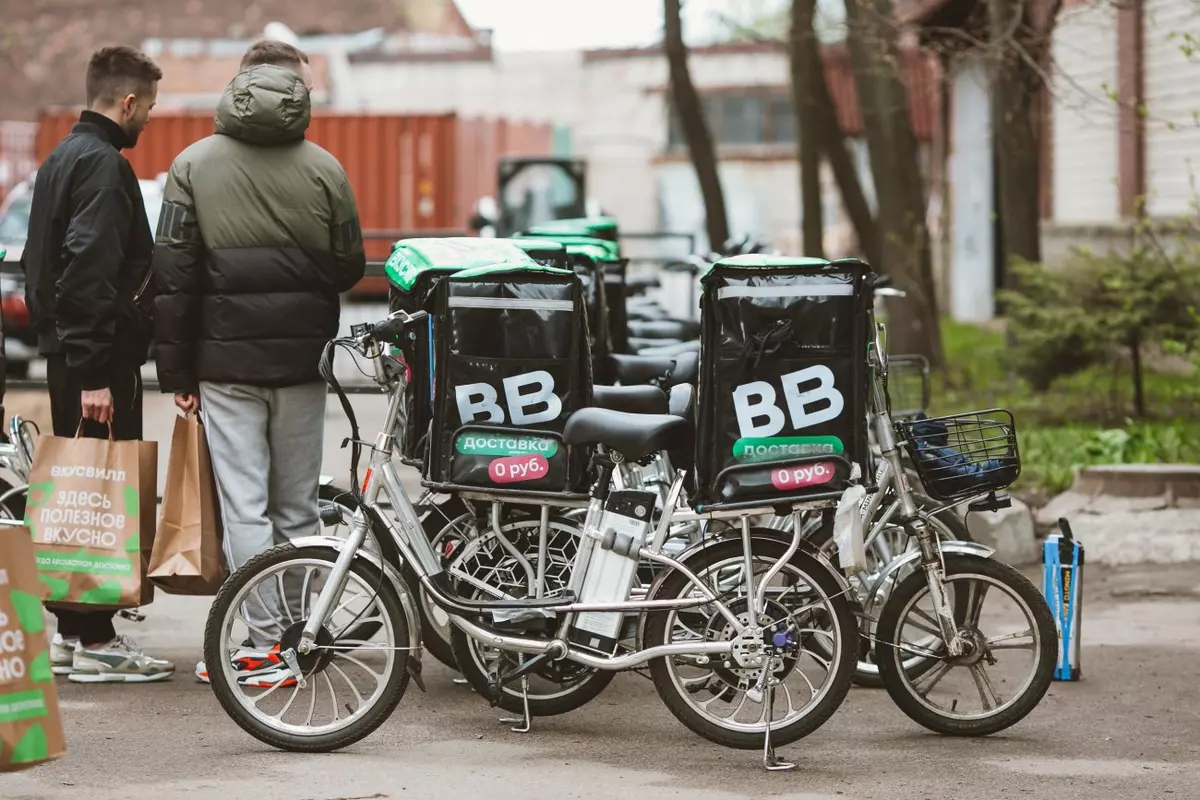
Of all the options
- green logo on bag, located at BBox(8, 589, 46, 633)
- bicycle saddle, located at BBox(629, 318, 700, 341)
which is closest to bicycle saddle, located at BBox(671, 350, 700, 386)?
bicycle saddle, located at BBox(629, 318, 700, 341)

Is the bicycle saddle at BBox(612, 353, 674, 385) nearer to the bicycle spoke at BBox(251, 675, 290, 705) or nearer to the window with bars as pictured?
the bicycle spoke at BBox(251, 675, 290, 705)

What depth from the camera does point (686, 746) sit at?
6051mm

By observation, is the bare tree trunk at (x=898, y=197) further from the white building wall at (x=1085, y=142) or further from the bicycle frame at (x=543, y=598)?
the bicycle frame at (x=543, y=598)

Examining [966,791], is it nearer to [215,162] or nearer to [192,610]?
[215,162]

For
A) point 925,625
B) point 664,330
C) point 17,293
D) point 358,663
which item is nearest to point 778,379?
point 925,625

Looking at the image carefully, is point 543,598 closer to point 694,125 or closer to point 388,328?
point 388,328

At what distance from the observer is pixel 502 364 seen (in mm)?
6031

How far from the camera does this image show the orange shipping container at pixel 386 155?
3019 centimetres

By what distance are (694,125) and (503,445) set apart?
14167mm

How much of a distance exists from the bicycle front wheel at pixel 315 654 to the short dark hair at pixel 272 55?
194 cm

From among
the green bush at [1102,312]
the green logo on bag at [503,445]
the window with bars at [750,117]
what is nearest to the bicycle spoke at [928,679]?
the green logo on bag at [503,445]

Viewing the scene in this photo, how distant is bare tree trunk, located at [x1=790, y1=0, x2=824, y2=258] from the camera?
1800 centimetres

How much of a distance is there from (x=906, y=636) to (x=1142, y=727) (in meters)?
0.91

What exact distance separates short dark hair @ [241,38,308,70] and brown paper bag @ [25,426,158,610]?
57.6 inches
